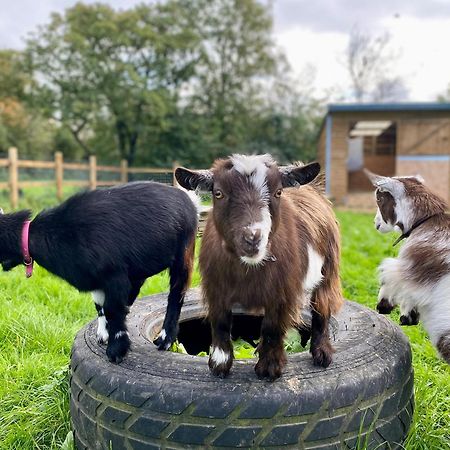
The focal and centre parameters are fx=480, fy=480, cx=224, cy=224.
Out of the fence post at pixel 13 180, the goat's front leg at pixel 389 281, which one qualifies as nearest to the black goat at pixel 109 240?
the goat's front leg at pixel 389 281

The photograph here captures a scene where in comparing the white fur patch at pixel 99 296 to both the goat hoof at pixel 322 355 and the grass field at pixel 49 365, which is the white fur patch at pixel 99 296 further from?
the goat hoof at pixel 322 355

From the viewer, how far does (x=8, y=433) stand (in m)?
2.41

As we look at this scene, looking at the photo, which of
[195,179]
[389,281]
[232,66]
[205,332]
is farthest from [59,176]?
[232,66]

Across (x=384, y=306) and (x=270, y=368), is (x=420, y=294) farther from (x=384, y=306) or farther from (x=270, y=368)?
(x=270, y=368)

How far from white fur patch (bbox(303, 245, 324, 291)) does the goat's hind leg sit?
0.59m

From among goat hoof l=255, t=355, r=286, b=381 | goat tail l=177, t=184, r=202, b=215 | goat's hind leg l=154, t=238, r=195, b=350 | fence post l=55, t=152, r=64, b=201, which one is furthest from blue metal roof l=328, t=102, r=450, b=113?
goat hoof l=255, t=355, r=286, b=381

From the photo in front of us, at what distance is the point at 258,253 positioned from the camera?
1565 mm

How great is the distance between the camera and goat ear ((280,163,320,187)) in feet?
5.85

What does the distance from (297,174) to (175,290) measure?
2.82 ft

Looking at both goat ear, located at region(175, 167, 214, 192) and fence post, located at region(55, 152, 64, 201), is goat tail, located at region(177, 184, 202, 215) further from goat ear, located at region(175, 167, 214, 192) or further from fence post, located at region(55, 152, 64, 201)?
fence post, located at region(55, 152, 64, 201)

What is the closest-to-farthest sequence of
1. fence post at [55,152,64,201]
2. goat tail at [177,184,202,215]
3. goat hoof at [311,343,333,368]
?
goat hoof at [311,343,333,368]
goat tail at [177,184,202,215]
fence post at [55,152,64,201]

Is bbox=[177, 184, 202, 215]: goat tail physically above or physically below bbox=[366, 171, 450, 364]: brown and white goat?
above

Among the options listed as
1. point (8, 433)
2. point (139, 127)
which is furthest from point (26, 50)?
point (8, 433)

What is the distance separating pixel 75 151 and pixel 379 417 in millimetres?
28854
